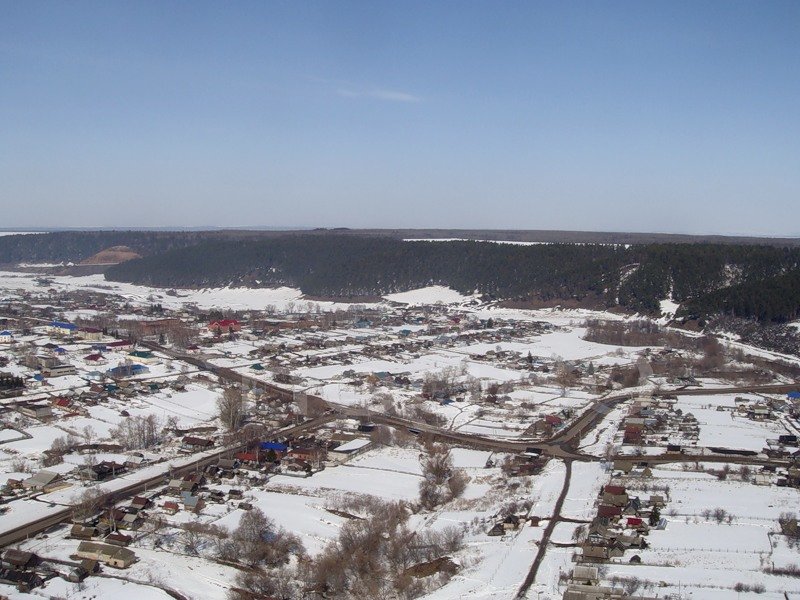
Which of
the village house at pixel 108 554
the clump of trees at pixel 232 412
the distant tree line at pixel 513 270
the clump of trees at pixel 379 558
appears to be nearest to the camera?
the clump of trees at pixel 379 558

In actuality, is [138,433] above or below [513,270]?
below

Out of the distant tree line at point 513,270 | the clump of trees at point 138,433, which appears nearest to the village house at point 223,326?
the clump of trees at point 138,433

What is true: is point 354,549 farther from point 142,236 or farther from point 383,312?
point 142,236

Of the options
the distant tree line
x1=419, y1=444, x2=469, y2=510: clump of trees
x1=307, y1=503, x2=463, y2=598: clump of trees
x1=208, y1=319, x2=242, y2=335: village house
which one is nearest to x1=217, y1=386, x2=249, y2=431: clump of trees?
x1=419, y1=444, x2=469, y2=510: clump of trees

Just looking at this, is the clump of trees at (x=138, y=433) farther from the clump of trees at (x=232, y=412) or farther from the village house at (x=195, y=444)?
the clump of trees at (x=232, y=412)

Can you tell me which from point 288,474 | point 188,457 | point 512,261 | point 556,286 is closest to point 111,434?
point 188,457

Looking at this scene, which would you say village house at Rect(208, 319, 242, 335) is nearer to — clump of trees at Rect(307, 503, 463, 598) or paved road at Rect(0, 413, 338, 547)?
paved road at Rect(0, 413, 338, 547)

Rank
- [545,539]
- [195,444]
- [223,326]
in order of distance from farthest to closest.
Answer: [223,326] < [195,444] < [545,539]

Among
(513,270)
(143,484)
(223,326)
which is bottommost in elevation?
(143,484)

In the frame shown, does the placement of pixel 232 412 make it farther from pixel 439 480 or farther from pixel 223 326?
pixel 223 326

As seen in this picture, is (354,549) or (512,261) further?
(512,261)

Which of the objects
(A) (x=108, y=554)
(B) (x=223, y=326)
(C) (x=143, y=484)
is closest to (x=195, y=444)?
(C) (x=143, y=484)
